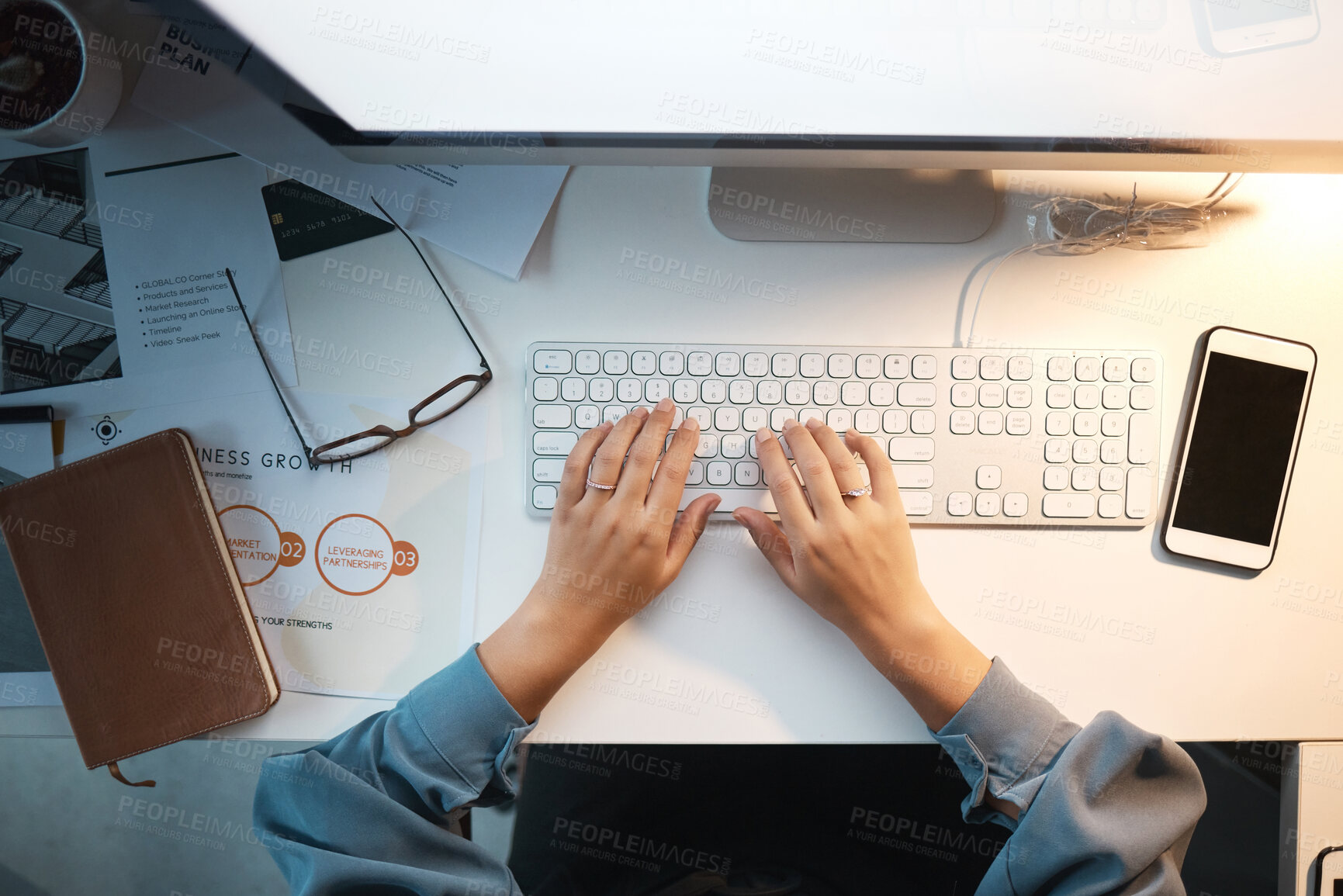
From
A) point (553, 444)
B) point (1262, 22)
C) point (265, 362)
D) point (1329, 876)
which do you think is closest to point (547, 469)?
point (553, 444)

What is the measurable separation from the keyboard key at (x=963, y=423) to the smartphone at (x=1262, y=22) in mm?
317

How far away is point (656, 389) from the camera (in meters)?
0.67

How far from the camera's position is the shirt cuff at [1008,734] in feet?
2.04

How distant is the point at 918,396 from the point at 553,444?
1.11 feet

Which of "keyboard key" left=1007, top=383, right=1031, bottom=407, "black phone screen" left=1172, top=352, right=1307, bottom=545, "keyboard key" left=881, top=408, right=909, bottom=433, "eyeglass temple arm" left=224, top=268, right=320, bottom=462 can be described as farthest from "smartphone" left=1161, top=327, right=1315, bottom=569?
"eyeglass temple arm" left=224, top=268, right=320, bottom=462

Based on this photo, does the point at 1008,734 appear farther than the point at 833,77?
Yes

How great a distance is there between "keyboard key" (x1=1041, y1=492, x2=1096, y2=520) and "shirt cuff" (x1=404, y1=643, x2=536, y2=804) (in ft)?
1.66

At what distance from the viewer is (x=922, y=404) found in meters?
0.67

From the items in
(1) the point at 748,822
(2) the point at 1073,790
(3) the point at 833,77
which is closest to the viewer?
(3) the point at 833,77

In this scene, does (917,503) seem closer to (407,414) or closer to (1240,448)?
(1240,448)

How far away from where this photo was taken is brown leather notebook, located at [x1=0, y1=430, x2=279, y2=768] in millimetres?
638

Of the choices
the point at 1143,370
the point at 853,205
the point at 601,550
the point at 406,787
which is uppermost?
the point at 853,205

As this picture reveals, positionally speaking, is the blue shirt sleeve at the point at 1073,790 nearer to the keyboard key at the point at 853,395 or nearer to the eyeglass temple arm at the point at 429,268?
the keyboard key at the point at 853,395

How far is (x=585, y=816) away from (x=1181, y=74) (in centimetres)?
88
